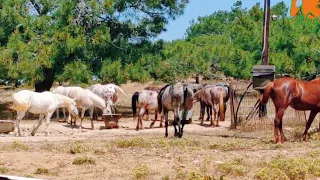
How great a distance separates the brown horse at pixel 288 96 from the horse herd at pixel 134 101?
78.9 inches

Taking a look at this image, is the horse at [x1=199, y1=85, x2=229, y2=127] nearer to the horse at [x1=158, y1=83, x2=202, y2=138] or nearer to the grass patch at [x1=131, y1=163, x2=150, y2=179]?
the horse at [x1=158, y1=83, x2=202, y2=138]

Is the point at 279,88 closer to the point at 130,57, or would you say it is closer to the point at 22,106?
the point at 22,106

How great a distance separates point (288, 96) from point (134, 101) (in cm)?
705

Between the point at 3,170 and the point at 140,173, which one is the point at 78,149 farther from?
the point at 140,173

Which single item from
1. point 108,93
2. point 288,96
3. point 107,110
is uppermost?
point 108,93

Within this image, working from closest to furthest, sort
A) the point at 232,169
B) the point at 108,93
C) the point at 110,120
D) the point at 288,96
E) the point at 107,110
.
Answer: the point at 232,169
the point at 288,96
the point at 110,120
the point at 107,110
the point at 108,93

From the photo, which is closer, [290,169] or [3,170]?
[290,169]

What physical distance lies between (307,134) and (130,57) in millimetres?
11716

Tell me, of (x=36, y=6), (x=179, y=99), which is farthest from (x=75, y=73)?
(x=179, y=99)

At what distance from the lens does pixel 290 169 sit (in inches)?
304

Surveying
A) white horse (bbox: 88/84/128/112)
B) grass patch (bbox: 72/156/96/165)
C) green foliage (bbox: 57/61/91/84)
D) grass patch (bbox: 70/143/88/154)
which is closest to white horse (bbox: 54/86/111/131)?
white horse (bbox: 88/84/128/112)

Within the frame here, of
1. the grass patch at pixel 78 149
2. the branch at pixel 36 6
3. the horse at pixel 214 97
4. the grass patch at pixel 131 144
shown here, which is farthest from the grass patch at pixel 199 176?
the branch at pixel 36 6

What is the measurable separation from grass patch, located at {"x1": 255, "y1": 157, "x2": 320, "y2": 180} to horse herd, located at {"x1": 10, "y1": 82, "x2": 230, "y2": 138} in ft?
18.2

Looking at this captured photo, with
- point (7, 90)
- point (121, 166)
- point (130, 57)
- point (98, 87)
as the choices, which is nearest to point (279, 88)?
point (121, 166)
